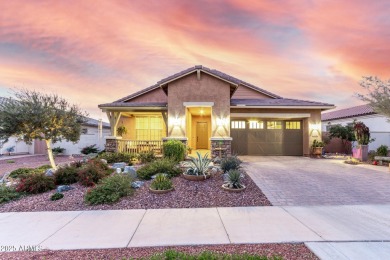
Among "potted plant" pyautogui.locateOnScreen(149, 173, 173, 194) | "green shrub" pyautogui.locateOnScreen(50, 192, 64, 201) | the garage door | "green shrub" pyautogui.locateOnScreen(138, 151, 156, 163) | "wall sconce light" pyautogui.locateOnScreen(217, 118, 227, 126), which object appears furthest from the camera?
the garage door

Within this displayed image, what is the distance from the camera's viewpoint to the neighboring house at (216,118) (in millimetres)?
12734

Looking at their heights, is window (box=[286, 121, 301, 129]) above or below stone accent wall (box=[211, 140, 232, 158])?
above

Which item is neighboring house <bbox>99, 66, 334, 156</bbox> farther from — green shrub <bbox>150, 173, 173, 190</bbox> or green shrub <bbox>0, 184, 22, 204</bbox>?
green shrub <bbox>0, 184, 22, 204</bbox>

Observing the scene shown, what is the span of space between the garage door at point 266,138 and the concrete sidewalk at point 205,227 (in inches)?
387

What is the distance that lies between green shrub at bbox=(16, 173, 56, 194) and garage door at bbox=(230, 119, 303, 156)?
11.5 metres

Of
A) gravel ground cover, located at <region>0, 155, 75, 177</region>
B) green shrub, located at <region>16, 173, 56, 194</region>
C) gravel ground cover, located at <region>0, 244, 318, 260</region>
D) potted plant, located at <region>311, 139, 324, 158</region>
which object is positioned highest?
potted plant, located at <region>311, 139, 324, 158</region>

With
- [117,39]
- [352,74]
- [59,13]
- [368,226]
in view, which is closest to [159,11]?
[117,39]

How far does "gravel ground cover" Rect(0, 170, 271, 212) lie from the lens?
5.36 metres

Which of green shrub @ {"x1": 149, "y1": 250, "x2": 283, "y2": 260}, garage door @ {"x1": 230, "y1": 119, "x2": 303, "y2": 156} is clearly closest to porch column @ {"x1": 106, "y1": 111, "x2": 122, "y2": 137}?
garage door @ {"x1": 230, "y1": 119, "x2": 303, "y2": 156}

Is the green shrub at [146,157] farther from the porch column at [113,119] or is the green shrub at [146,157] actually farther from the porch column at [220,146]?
the porch column at [220,146]

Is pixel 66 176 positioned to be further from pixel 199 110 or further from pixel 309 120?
pixel 309 120

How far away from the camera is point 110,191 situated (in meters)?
5.78

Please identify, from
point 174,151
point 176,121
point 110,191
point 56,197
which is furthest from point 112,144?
point 110,191

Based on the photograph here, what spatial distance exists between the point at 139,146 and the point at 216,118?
5419 millimetres
